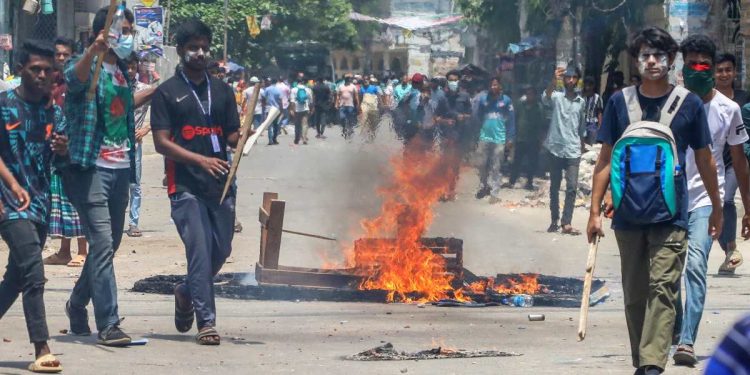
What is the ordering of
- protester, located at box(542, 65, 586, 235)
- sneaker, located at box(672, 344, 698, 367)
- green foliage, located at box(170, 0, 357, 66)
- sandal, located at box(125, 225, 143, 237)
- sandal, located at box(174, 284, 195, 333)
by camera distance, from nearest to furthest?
sneaker, located at box(672, 344, 698, 367) → sandal, located at box(174, 284, 195, 333) → sandal, located at box(125, 225, 143, 237) → protester, located at box(542, 65, 586, 235) → green foliage, located at box(170, 0, 357, 66)

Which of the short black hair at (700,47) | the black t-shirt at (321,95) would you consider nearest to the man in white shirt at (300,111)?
the black t-shirt at (321,95)

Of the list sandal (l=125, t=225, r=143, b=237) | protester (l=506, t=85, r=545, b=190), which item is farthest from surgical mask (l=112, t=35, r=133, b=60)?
protester (l=506, t=85, r=545, b=190)

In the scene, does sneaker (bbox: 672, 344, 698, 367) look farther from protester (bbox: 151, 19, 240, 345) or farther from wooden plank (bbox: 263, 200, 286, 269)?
wooden plank (bbox: 263, 200, 286, 269)

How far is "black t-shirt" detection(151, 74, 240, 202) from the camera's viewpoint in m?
7.48

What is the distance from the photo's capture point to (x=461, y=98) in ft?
67.7

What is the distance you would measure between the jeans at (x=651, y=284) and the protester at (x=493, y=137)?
12.7m

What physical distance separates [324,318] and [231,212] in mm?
1399

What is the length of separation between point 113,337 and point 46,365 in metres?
0.84

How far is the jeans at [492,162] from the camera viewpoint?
19.1 meters

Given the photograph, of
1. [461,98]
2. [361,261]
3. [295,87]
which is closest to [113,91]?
[361,261]

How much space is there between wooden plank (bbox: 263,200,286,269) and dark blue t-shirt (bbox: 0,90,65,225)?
2.97 metres

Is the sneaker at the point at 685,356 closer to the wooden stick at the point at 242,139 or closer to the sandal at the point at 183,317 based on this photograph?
the wooden stick at the point at 242,139

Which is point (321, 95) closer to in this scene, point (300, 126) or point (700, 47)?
point (300, 126)

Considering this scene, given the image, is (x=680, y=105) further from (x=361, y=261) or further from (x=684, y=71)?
(x=361, y=261)
